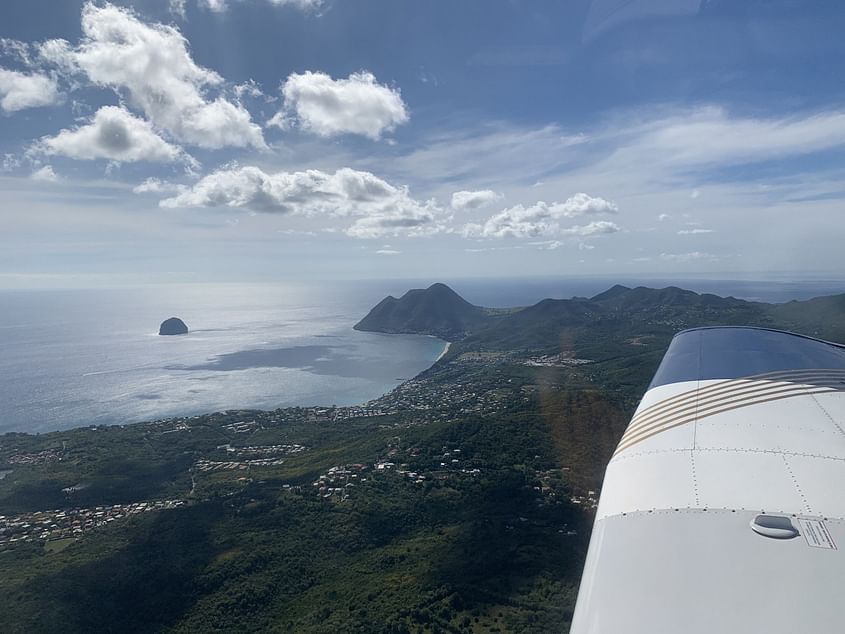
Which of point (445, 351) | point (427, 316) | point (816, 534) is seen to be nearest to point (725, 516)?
point (816, 534)

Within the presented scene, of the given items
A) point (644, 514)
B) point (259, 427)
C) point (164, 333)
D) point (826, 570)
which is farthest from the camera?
point (164, 333)

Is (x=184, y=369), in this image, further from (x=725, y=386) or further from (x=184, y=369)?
(x=725, y=386)

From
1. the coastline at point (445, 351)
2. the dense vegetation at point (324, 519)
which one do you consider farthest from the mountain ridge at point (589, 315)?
the dense vegetation at point (324, 519)

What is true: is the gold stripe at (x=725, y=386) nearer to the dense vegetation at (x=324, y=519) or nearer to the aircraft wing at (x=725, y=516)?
the aircraft wing at (x=725, y=516)

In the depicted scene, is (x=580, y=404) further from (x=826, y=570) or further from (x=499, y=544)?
(x=826, y=570)

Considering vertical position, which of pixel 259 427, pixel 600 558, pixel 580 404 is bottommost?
pixel 259 427

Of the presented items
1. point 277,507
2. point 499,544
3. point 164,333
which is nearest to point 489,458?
point 499,544

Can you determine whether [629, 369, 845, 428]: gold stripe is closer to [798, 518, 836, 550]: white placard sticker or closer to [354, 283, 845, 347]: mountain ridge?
[798, 518, 836, 550]: white placard sticker
